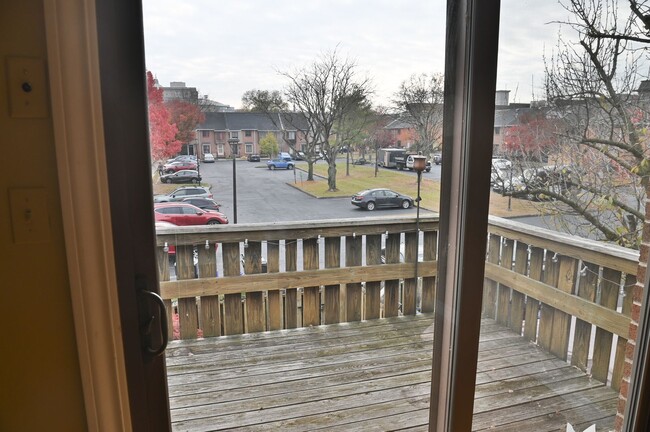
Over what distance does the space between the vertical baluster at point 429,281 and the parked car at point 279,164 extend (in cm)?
61

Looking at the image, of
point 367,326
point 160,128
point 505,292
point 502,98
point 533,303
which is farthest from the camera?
point 367,326

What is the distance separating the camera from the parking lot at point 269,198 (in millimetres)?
1163

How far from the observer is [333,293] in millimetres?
2504

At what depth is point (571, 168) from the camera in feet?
4.16

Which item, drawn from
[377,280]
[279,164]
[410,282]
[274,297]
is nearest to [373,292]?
[377,280]

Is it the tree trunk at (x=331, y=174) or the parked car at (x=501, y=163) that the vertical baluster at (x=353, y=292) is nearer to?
the tree trunk at (x=331, y=174)

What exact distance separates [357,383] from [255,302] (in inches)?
28.4

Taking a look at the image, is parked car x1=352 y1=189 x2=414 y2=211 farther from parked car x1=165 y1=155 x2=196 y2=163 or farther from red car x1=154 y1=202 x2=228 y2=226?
parked car x1=165 y1=155 x2=196 y2=163

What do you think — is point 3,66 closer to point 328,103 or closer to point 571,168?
point 328,103

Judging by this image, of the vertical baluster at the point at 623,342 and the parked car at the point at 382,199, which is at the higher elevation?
the parked car at the point at 382,199

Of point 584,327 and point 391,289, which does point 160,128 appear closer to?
point 584,327

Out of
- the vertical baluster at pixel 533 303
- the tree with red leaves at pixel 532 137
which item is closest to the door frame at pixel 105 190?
the tree with red leaves at pixel 532 137

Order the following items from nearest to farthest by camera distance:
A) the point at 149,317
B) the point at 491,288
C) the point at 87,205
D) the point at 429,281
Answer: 1. the point at 87,205
2. the point at 149,317
3. the point at 491,288
4. the point at 429,281

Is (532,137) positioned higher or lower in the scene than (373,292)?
higher
